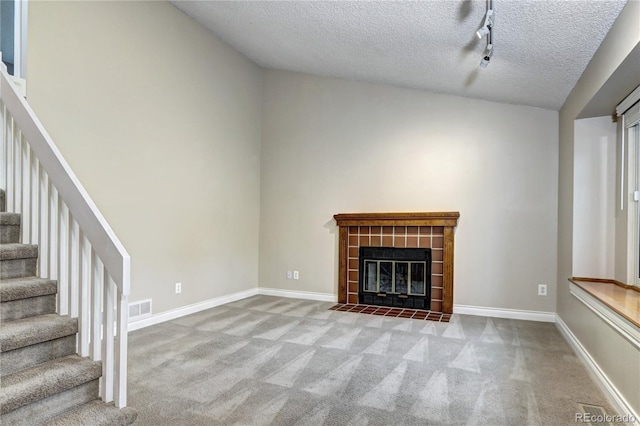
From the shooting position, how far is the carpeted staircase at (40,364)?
1660 mm

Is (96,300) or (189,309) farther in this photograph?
(189,309)

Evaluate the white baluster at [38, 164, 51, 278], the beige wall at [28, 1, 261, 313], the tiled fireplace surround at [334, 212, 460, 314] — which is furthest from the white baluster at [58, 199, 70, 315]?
the tiled fireplace surround at [334, 212, 460, 314]

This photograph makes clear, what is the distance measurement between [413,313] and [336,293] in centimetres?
107

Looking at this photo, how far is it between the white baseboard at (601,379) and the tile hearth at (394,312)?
1.16 meters

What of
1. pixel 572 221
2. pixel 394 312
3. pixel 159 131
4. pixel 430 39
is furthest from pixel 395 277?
pixel 159 131

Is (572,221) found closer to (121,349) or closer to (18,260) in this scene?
(121,349)

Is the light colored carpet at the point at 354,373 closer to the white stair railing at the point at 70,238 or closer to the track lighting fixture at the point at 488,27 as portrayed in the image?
the white stair railing at the point at 70,238

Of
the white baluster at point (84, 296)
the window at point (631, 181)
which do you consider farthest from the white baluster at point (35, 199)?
the window at point (631, 181)

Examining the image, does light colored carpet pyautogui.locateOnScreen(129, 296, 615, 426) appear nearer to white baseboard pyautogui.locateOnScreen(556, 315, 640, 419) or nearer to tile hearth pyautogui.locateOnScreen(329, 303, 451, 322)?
white baseboard pyautogui.locateOnScreen(556, 315, 640, 419)

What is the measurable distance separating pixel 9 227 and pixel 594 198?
436 centimetres

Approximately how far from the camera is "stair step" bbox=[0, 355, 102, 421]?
1594 mm

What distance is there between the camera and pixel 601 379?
2455 mm

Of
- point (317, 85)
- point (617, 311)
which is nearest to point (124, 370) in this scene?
point (617, 311)

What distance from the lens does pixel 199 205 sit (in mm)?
4465
